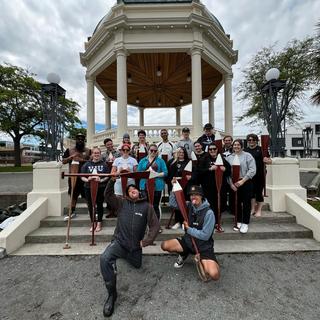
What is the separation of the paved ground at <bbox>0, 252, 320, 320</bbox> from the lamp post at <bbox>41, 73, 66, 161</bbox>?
2493 millimetres

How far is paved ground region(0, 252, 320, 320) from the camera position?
2191mm

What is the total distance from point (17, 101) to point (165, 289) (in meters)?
23.6

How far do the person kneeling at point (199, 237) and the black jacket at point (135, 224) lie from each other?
0.45 m

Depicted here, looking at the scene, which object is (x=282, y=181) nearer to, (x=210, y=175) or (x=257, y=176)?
(x=257, y=176)

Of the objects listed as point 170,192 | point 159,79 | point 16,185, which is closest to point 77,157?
point 170,192

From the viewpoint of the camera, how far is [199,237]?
2.62m

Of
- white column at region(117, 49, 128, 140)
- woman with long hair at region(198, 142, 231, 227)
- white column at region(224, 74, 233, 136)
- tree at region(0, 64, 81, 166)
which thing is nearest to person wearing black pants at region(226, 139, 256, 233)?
woman with long hair at region(198, 142, 231, 227)

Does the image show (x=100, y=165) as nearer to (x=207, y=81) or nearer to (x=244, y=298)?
(x=244, y=298)

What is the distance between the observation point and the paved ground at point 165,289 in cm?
219

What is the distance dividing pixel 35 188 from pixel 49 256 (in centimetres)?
183

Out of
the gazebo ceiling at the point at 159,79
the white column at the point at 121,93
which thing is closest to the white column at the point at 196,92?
the gazebo ceiling at the point at 159,79

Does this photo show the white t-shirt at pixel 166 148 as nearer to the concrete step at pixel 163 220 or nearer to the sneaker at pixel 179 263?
the concrete step at pixel 163 220

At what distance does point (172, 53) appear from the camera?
914 cm

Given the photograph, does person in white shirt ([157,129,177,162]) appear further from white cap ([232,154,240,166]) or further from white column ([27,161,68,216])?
white column ([27,161,68,216])
